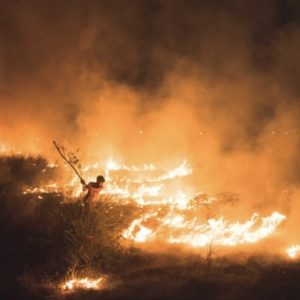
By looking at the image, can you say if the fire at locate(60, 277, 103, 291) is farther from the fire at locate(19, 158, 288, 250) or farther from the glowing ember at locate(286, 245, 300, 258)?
the glowing ember at locate(286, 245, 300, 258)

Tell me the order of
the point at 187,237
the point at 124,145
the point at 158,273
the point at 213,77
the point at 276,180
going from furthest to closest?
1. the point at 213,77
2. the point at 124,145
3. the point at 276,180
4. the point at 187,237
5. the point at 158,273

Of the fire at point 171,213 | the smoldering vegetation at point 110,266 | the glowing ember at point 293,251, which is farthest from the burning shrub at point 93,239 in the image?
the glowing ember at point 293,251

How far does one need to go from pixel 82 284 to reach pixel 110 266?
0.61m

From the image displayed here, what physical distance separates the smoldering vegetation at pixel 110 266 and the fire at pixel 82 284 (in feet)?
0.34

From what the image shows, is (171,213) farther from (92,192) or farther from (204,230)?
(92,192)

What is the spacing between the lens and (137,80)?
56.1 ft

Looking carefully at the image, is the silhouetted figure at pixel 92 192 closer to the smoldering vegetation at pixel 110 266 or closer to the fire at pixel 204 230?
the smoldering vegetation at pixel 110 266

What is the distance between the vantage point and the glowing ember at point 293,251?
7945 millimetres

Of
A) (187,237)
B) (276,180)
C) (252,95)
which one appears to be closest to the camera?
(187,237)

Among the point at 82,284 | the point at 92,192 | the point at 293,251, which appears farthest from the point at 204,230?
the point at 82,284

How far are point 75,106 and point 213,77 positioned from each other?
4.47 m

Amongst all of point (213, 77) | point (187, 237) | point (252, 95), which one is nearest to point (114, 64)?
point (213, 77)

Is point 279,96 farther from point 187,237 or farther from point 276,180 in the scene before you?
point 187,237

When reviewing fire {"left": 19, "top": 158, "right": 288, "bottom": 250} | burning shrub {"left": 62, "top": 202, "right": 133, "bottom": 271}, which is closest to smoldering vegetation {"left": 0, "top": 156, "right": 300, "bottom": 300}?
burning shrub {"left": 62, "top": 202, "right": 133, "bottom": 271}
